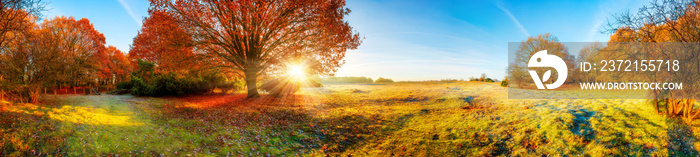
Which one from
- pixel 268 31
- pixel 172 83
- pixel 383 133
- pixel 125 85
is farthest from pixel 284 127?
pixel 125 85

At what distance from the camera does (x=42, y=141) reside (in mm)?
6727

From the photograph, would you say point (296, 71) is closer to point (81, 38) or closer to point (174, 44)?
point (174, 44)

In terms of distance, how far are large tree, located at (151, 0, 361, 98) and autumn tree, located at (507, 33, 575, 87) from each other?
17738mm

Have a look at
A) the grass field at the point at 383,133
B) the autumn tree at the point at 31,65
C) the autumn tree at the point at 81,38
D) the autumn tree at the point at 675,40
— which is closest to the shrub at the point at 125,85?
the autumn tree at the point at 81,38

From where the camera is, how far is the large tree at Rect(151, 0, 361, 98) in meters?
17.0

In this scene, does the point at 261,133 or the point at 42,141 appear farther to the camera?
the point at 261,133

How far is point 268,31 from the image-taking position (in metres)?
19.0

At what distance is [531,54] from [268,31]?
86.7 ft

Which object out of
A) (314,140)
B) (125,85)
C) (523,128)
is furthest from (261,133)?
(125,85)

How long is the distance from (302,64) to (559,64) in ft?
56.0

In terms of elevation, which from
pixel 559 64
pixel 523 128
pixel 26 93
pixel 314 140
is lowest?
pixel 314 140

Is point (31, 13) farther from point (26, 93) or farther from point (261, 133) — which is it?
point (261, 133)

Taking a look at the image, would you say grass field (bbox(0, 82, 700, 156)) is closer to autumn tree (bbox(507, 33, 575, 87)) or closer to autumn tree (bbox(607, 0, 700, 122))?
autumn tree (bbox(607, 0, 700, 122))

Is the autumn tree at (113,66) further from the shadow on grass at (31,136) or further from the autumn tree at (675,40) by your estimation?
the autumn tree at (675,40)
